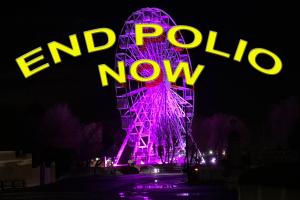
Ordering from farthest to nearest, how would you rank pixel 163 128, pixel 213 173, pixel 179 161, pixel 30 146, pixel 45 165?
pixel 179 161
pixel 163 128
pixel 30 146
pixel 45 165
pixel 213 173

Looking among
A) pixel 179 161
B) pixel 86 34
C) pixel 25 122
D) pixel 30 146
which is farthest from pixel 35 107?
pixel 179 161

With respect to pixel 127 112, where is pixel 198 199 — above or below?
below

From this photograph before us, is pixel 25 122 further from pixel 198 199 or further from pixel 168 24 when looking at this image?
pixel 198 199

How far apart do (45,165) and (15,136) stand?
36.4 feet

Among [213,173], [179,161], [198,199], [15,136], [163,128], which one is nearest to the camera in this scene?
[198,199]

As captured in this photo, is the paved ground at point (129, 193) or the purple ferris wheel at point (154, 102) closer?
the paved ground at point (129, 193)

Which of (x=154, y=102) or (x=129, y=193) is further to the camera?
(x=154, y=102)

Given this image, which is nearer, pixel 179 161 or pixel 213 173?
pixel 213 173

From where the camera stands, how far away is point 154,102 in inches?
3046

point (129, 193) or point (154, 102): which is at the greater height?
point (154, 102)

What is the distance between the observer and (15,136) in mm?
58125

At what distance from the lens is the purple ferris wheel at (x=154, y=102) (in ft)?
244

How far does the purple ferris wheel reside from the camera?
7438 cm

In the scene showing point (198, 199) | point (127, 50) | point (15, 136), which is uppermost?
point (127, 50)
